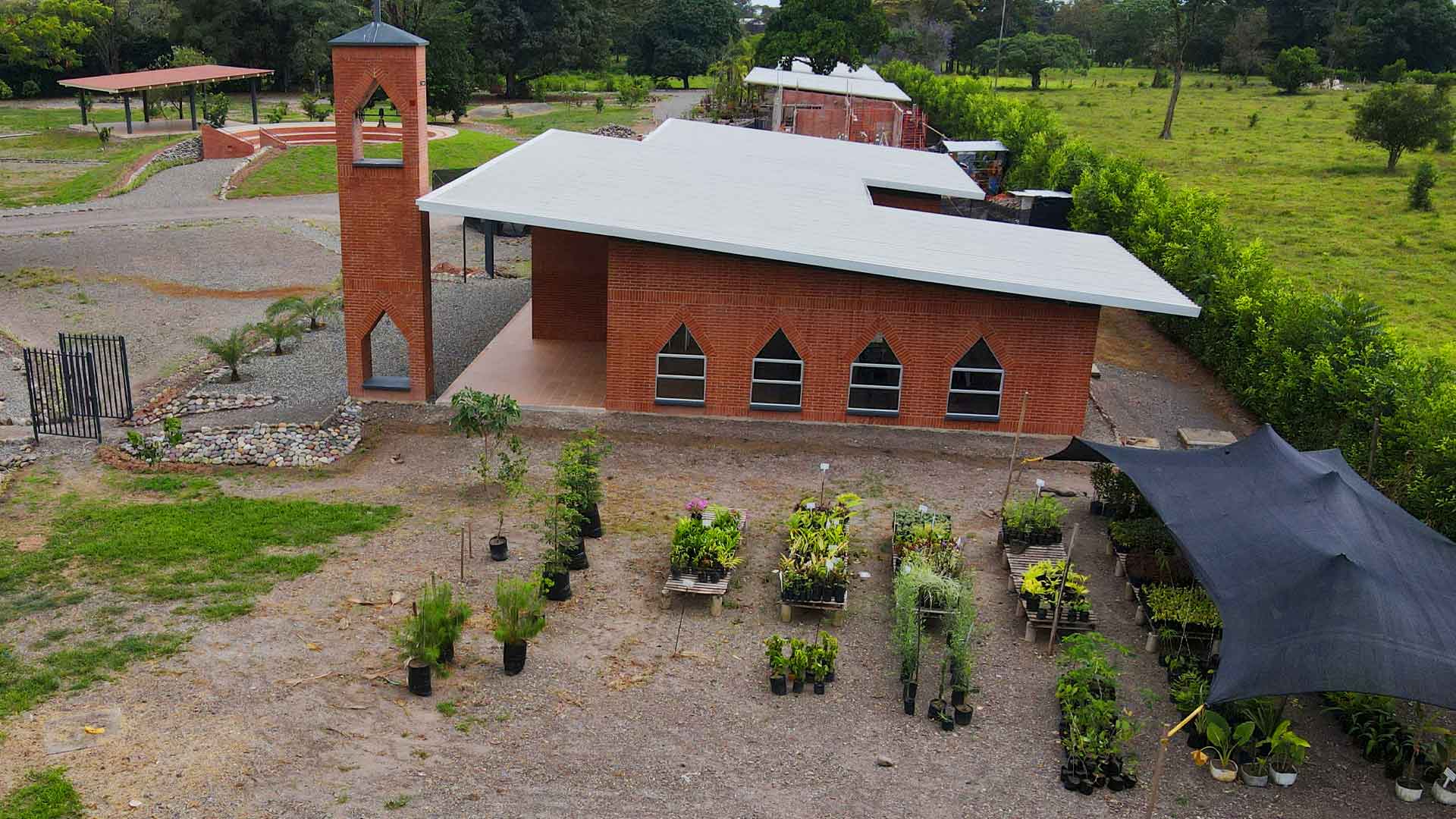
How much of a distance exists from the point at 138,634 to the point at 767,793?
279 inches

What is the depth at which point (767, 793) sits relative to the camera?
34.1 ft

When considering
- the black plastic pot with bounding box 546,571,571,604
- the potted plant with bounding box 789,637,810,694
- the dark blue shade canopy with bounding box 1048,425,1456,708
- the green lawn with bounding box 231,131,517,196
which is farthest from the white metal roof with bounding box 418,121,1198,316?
the green lawn with bounding box 231,131,517,196

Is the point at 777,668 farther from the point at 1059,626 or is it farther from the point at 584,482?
the point at 584,482

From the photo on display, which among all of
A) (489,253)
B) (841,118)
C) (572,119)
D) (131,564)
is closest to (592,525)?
(131,564)

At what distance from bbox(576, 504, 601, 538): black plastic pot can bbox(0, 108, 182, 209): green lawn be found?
33.5m

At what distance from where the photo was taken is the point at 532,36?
72.8 metres

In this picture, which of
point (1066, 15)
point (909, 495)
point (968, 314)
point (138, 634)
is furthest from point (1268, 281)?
point (1066, 15)

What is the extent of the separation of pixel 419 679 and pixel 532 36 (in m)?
67.5

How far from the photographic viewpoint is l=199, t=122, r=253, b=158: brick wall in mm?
48844

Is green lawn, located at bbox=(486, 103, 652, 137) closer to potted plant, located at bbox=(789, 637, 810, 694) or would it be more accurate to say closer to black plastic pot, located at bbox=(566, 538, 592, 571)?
black plastic pot, located at bbox=(566, 538, 592, 571)

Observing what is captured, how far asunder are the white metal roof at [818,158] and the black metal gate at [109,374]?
13.2m

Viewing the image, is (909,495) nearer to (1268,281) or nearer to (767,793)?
(767,793)

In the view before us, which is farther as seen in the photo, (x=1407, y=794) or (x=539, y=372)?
(x=539, y=372)

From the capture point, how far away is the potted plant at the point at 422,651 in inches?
453
